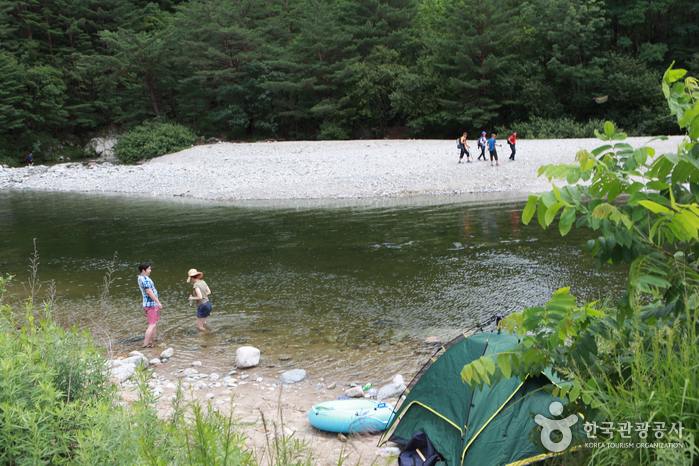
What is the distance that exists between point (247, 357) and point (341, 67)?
141 feet

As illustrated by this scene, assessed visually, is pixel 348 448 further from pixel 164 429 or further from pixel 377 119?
pixel 377 119

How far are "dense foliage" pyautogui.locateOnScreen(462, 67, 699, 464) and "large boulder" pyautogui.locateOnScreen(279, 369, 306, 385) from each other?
4752 millimetres

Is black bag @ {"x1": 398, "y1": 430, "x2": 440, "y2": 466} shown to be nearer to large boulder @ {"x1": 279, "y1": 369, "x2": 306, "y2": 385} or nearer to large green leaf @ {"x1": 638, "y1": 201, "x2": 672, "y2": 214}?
large boulder @ {"x1": 279, "y1": 369, "x2": 306, "y2": 385}

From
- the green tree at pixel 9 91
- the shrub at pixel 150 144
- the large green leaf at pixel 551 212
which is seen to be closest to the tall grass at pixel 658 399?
the large green leaf at pixel 551 212

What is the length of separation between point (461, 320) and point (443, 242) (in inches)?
232

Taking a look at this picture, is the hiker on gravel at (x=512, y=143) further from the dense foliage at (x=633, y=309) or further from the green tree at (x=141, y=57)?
the green tree at (x=141, y=57)

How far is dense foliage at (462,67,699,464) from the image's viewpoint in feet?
8.81

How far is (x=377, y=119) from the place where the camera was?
48938 mm

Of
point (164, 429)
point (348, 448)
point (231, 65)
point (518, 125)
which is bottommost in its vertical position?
point (348, 448)

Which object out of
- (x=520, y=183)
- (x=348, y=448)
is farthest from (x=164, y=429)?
(x=520, y=183)

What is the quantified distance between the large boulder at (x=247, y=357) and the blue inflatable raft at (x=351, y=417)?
2136 mm

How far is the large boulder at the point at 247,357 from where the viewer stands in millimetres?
7887

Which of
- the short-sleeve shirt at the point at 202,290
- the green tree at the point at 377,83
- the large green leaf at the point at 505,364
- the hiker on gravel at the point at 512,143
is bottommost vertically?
the short-sleeve shirt at the point at 202,290

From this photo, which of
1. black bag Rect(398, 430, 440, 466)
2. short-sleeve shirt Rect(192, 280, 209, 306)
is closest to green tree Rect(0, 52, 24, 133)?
short-sleeve shirt Rect(192, 280, 209, 306)
